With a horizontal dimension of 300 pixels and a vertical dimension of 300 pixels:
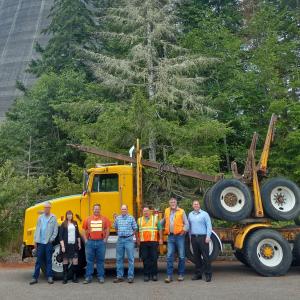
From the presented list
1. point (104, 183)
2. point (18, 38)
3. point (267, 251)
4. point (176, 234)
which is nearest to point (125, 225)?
point (176, 234)

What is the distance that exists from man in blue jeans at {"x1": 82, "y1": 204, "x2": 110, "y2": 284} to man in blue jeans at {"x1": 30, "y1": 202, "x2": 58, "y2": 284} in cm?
72

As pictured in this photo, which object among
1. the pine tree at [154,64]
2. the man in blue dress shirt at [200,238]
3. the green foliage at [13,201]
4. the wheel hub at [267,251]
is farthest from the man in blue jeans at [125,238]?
the pine tree at [154,64]

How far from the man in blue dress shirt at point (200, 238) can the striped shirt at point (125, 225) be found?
130 centimetres

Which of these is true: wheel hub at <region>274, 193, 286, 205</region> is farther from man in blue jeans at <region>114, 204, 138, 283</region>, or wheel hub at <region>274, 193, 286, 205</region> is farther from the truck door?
the truck door

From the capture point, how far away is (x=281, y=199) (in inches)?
452

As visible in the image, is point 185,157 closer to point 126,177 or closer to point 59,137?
point 126,177

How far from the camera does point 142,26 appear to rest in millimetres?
23125

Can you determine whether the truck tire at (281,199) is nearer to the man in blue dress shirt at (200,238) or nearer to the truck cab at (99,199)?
the man in blue dress shirt at (200,238)

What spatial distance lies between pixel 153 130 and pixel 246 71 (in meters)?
9.81

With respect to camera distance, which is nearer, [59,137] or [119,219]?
[119,219]

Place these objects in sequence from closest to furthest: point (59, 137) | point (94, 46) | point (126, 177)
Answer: point (126, 177), point (59, 137), point (94, 46)

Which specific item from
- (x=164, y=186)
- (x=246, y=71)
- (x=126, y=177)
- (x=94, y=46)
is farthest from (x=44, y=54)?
(x=126, y=177)

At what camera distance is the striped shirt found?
10422mm

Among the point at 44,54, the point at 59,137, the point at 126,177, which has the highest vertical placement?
the point at 44,54
